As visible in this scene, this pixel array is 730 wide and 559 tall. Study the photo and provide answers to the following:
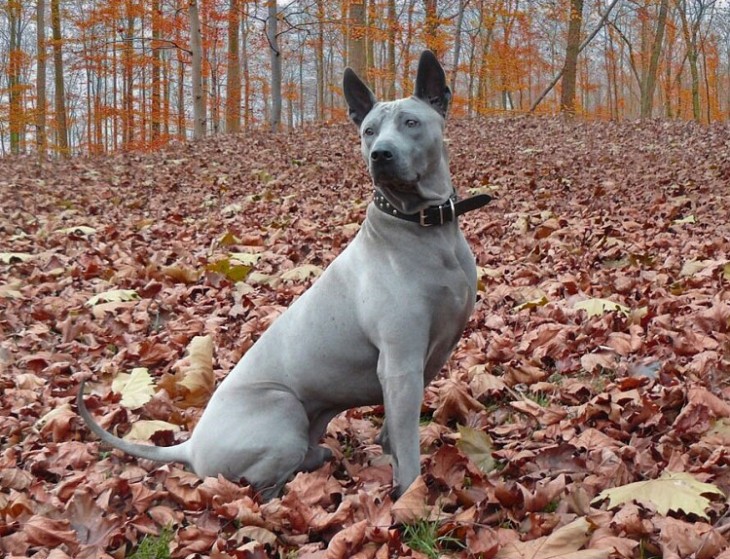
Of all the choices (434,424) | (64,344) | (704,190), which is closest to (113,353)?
(64,344)

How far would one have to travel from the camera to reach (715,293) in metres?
5.00

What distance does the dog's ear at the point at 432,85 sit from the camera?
311 cm

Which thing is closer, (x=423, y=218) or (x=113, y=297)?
(x=423, y=218)

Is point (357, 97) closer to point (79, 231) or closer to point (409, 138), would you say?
point (409, 138)

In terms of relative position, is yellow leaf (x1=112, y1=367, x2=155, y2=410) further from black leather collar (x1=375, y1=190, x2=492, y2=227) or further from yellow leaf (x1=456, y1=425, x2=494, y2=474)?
black leather collar (x1=375, y1=190, x2=492, y2=227)

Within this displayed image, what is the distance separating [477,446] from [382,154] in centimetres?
151

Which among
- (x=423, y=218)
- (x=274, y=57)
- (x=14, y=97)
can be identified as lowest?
(x=423, y=218)

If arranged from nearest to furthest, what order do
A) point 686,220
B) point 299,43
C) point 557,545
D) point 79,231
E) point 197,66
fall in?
point 557,545
point 686,220
point 79,231
point 197,66
point 299,43

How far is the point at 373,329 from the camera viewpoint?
305 cm

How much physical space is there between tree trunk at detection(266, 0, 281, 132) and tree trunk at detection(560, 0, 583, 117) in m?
7.21

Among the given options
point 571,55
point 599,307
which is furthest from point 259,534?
point 571,55

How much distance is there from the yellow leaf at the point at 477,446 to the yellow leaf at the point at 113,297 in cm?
361

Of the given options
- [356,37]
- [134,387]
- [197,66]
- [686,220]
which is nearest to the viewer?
[134,387]

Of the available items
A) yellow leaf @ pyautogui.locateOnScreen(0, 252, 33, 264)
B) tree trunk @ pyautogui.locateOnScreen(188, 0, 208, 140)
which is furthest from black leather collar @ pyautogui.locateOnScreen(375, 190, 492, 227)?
tree trunk @ pyautogui.locateOnScreen(188, 0, 208, 140)
